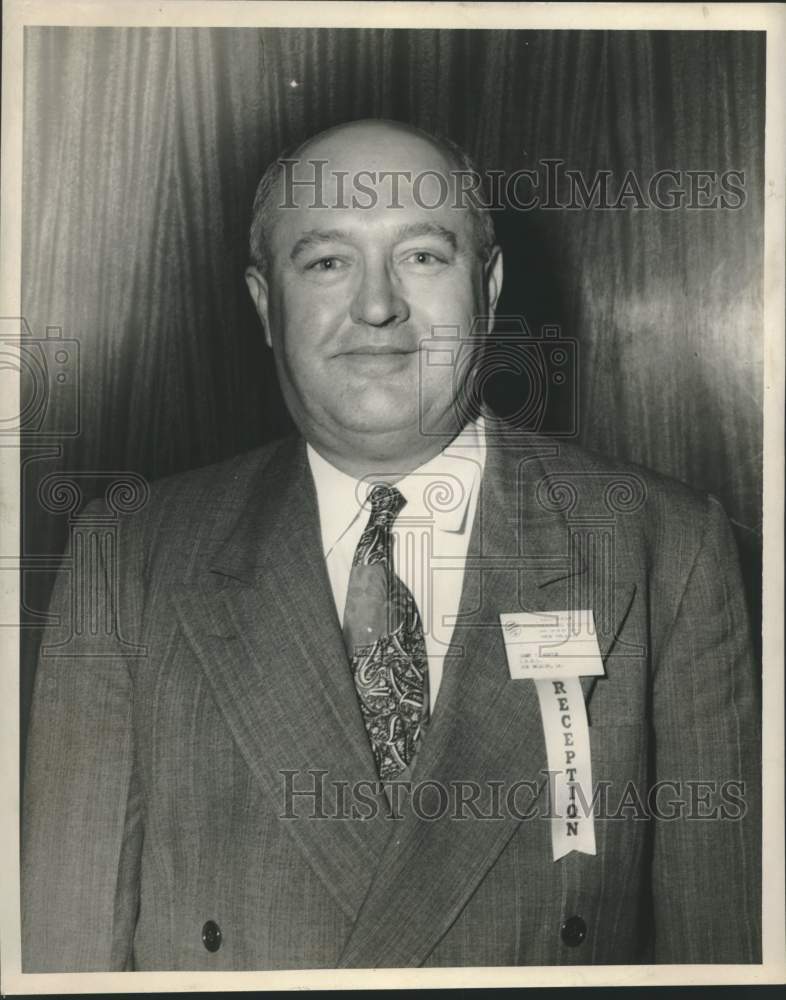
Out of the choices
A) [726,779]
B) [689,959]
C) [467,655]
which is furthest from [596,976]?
[467,655]

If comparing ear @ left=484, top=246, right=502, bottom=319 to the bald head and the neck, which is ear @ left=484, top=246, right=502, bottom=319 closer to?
the bald head

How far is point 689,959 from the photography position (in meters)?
1.45

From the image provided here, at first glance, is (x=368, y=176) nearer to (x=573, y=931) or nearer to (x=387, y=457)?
(x=387, y=457)

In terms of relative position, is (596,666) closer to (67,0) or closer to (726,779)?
(726,779)

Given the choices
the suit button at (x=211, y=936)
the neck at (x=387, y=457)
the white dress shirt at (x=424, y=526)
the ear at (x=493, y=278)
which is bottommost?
the suit button at (x=211, y=936)

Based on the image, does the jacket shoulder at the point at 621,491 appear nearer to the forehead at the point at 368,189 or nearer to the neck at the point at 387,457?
the neck at the point at 387,457

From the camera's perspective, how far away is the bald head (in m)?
1.39

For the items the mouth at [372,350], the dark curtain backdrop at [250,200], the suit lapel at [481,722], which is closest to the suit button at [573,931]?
the suit lapel at [481,722]

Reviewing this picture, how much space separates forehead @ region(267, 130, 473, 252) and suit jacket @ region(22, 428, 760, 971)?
28cm

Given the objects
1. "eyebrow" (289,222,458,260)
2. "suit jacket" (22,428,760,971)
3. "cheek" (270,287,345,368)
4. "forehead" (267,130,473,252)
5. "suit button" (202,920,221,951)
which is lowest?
"suit button" (202,920,221,951)

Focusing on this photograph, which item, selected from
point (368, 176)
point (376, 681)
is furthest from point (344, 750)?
point (368, 176)

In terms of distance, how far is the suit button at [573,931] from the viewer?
1401mm

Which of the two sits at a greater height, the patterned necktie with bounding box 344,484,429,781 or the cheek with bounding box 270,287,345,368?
the cheek with bounding box 270,287,345,368

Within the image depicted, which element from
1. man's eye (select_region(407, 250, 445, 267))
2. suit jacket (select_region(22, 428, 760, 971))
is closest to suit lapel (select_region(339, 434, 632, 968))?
suit jacket (select_region(22, 428, 760, 971))
